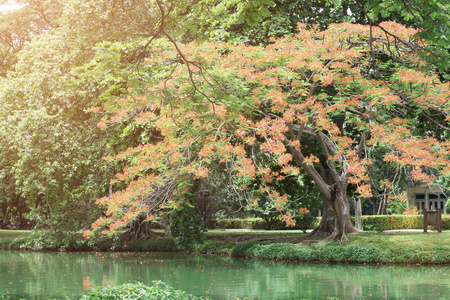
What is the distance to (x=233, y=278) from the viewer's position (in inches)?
515

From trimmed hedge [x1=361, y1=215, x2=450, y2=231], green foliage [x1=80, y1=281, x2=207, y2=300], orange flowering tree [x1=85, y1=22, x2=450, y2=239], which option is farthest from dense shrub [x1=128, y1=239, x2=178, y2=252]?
green foliage [x1=80, y1=281, x2=207, y2=300]

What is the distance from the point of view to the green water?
35.0 feet

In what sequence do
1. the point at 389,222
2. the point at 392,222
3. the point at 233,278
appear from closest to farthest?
1. the point at 233,278
2. the point at 389,222
3. the point at 392,222

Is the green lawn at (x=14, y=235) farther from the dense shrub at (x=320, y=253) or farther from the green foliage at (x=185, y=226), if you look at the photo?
the dense shrub at (x=320, y=253)

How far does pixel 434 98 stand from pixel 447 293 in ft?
19.8

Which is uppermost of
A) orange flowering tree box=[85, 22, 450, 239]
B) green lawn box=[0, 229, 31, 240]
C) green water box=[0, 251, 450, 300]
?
orange flowering tree box=[85, 22, 450, 239]

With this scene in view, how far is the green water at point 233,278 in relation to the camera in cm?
1068

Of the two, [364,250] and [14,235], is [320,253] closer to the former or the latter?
[364,250]

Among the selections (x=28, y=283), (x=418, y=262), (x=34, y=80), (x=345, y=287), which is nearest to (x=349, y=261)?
(x=418, y=262)

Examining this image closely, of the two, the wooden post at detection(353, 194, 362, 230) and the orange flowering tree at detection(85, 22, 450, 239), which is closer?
the orange flowering tree at detection(85, 22, 450, 239)

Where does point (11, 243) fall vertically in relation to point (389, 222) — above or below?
below

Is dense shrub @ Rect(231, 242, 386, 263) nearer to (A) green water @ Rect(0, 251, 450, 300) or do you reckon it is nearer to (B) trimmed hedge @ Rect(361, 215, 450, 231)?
(A) green water @ Rect(0, 251, 450, 300)

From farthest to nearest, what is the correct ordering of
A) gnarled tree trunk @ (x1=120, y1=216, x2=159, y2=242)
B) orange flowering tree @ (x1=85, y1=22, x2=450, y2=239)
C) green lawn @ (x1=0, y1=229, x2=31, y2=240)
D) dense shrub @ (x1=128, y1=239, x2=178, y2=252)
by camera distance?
green lawn @ (x1=0, y1=229, x2=31, y2=240) < gnarled tree trunk @ (x1=120, y1=216, x2=159, y2=242) < dense shrub @ (x1=128, y1=239, x2=178, y2=252) < orange flowering tree @ (x1=85, y1=22, x2=450, y2=239)

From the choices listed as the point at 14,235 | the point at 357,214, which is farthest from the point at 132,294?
the point at 14,235
